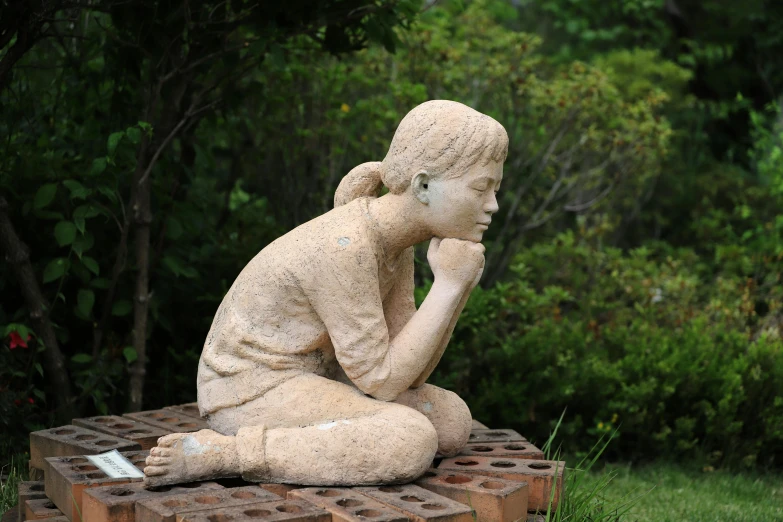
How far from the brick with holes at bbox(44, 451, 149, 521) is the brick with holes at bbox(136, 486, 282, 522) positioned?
0.27 m

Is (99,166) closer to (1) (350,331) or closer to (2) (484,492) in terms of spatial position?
(1) (350,331)

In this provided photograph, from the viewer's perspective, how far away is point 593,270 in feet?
23.4

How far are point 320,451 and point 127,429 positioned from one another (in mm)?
1151

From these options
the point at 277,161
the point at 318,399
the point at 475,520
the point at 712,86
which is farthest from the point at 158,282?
the point at 712,86

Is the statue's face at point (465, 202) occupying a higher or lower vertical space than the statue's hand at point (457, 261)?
higher

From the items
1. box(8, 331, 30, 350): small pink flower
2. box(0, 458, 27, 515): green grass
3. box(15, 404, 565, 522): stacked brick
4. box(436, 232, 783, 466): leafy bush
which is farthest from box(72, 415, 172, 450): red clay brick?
box(436, 232, 783, 466): leafy bush

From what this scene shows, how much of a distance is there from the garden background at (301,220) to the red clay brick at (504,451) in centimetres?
79

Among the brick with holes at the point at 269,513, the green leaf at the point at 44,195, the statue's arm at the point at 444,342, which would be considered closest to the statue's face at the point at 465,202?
the statue's arm at the point at 444,342

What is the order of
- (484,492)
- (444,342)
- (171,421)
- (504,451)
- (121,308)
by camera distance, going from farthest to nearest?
(121,308)
(171,421)
(504,451)
(444,342)
(484,492)

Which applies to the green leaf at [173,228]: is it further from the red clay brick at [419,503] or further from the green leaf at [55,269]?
the red clay brick at [419,503]

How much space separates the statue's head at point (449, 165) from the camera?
3.19 metres

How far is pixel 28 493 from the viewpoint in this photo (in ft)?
11.3

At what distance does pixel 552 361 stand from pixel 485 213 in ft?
7.53

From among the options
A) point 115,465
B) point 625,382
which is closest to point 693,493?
point 625,382
